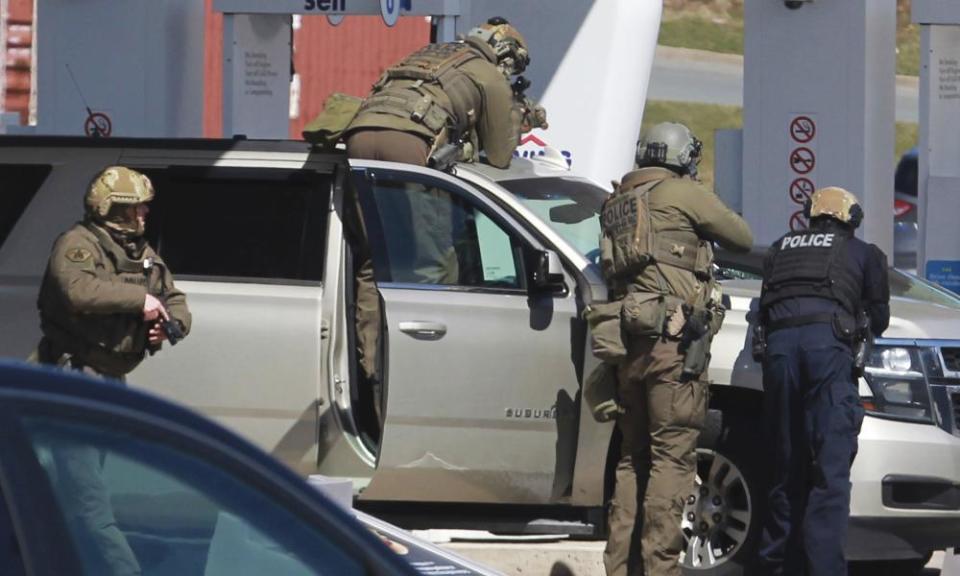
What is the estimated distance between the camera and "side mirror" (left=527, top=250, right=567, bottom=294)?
659cm

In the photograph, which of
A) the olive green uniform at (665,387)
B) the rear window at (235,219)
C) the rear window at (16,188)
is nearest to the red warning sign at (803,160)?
the olive green uniform at (665,387)

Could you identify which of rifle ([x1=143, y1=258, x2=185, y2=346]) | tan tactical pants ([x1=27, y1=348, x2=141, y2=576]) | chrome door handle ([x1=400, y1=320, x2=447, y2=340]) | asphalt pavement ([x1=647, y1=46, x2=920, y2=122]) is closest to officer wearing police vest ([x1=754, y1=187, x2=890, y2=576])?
chrome door handle ([x1=400, y1=320, x2=447, y2=340])

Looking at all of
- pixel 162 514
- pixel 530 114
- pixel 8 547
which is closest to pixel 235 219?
pixel 530 114

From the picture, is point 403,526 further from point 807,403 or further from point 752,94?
point 752,94

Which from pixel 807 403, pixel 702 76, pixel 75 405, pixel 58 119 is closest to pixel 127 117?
pixel 58 119

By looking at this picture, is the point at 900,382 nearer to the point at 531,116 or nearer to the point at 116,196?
the point at 531,116

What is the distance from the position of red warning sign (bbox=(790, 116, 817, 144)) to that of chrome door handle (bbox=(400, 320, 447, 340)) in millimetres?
4408

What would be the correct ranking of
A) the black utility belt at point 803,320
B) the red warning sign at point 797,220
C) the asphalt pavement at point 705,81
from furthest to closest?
1. the asphalt pavement at point 705,81
2. the red warning sign at point 797,220
3. the black utility belt at point 803,320

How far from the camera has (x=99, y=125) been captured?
10148mm

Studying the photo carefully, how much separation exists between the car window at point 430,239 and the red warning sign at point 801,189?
13.3 feet

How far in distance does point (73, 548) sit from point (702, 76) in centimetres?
3442

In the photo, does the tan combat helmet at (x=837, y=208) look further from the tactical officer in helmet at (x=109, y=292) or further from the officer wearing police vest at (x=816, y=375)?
the tactical officer in helmet at (x=109, y=292)

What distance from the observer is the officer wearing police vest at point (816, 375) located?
661 centimetres

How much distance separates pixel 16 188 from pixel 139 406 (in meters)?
4.35
